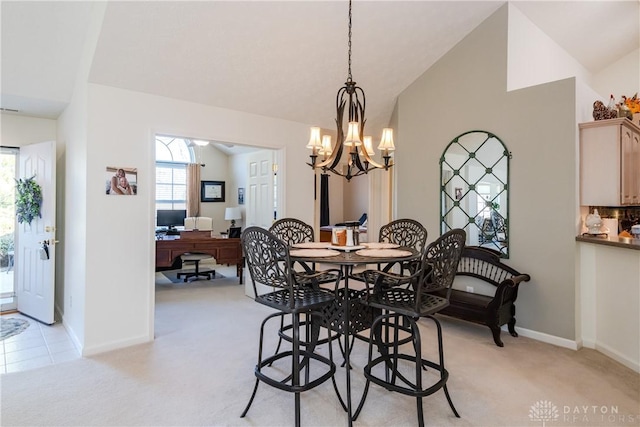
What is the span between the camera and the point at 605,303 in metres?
3.04

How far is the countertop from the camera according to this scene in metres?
2.71

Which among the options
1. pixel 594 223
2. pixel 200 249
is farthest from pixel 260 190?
pixel 594 223

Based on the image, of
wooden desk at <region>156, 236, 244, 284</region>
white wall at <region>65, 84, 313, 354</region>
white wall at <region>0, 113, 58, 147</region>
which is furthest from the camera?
wooden desk at <region>156, 236, 244, 284</region>

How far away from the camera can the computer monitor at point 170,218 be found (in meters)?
7.10

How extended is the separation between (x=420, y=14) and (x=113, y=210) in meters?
3.36

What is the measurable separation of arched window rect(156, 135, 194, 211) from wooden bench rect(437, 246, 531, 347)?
20.7 ft

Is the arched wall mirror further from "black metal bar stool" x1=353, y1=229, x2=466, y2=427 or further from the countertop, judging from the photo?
"black metal bar stool" x1=353, y1=229, x2=466, y2=427

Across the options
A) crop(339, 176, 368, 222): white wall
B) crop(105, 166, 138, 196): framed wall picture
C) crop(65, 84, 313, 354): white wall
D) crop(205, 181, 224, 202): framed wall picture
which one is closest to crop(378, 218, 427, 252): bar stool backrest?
crop(65, 84, 313, 354): white wall

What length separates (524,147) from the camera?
11.2 feet

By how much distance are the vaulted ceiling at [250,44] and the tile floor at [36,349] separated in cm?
232

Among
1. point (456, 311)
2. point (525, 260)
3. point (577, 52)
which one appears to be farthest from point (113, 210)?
point (577, 52)

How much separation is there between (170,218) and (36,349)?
4.25m

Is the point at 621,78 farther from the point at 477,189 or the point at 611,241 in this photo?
the point at 611,241

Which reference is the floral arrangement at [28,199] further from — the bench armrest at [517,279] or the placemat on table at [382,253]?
the bench armrest at [517,279]
